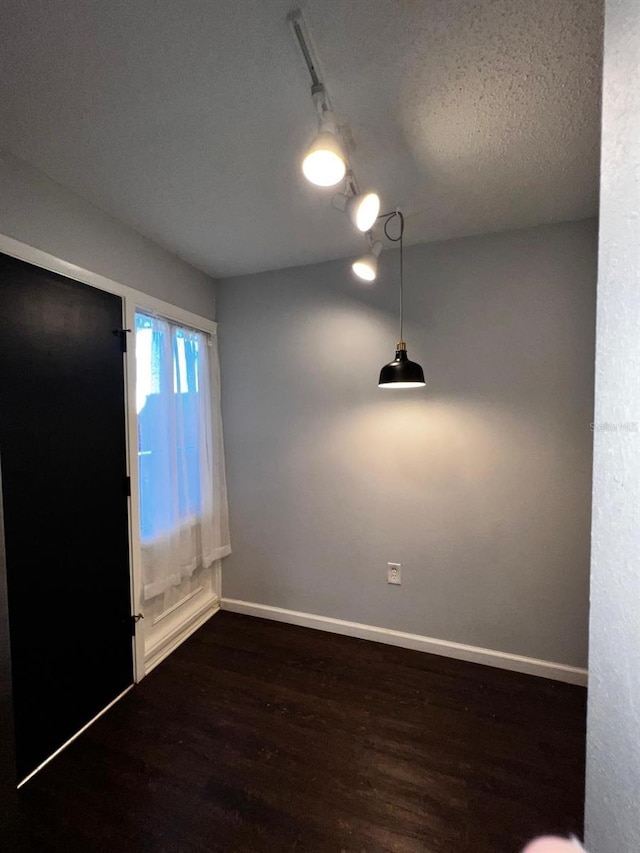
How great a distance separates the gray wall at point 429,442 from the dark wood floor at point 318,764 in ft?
1.38

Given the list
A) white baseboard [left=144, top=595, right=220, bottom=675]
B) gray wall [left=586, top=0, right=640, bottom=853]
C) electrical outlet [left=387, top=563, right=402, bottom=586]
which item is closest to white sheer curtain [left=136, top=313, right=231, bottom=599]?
white baseboard [left=144, top=595, right=220, bottom=675]

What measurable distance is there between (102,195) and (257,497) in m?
2.01

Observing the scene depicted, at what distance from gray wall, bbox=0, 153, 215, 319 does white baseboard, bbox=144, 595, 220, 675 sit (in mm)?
2163

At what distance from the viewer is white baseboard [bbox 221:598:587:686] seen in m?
2.02

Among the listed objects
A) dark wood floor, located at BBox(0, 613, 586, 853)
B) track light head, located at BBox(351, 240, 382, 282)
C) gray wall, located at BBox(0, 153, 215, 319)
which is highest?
gray wall, located at BBox(0, 153, 215, 319)

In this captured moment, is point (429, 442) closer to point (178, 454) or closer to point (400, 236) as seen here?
point (400, 236)

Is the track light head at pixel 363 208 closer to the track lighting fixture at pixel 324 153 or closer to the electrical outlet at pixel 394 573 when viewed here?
the track lighting fixture at pixel 324 153

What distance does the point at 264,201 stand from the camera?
177 cm

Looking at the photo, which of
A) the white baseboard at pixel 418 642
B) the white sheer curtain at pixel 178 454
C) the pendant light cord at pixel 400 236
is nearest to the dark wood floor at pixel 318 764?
the white baseboard at pixel 418 642

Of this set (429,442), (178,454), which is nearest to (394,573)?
(429,442)

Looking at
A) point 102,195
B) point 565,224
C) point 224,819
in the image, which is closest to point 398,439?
point 565,224

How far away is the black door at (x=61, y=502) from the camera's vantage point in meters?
1.43

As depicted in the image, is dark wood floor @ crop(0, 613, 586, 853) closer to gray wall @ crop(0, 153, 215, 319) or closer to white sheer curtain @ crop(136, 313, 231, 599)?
white sheer curtain @ crop(136, 313, 231, 599)

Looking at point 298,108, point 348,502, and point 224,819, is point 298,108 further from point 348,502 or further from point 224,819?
point 224,819
